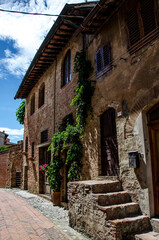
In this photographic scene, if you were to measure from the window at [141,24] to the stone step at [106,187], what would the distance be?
3.34 m

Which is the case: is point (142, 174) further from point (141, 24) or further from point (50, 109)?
point (50, 109)

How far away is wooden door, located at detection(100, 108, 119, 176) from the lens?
5.62 m

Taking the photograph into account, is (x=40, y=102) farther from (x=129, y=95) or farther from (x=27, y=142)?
(x=129, y=95)

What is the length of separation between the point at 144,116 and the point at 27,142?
1111 cm

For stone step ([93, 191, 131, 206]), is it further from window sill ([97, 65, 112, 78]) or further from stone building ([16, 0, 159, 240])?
window sill ([97, 65, 112, 78])

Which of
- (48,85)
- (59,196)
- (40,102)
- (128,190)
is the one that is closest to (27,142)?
(40,102)

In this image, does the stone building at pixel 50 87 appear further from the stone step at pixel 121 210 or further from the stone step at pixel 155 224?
the stone step at pixel 155 224

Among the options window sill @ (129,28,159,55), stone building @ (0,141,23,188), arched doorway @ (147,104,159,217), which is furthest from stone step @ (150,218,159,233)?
stone building @ (0,141,23,188)

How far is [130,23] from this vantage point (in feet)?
17.5

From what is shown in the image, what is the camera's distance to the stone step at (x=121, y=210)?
4.02 meters

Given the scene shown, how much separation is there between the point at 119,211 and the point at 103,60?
14.0 ft

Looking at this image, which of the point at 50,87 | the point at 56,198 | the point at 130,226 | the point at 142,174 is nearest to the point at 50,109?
the point at 50,87

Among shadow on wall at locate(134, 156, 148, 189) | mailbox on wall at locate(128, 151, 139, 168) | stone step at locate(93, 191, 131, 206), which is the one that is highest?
mailbox on wall at locate(128, 151, 139, 168)

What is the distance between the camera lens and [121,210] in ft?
13.7
